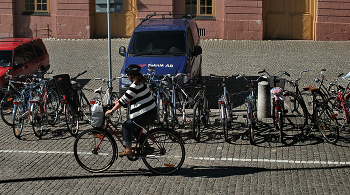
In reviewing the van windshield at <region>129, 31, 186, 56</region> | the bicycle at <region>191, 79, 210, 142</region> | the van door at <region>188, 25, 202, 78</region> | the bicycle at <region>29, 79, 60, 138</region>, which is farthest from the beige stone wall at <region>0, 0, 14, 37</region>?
the bicycle at <region>191, 79, 210, 142</region>

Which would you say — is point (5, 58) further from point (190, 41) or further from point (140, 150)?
point (140, 150)

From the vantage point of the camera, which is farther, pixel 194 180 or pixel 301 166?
pixel 301 166

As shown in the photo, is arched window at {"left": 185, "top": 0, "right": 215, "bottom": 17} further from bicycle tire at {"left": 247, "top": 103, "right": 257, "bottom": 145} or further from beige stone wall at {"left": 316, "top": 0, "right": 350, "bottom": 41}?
bicycle tire at {"left": 247, "top": 103, "right": 257, "bottom": 145}

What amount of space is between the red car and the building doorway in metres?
11.6

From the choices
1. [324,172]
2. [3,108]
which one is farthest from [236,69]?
[324,172]

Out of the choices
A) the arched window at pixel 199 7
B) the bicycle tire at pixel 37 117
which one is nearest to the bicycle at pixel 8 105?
the bicycle tire at pixel 37 117

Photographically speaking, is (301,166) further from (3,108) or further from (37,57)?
(37,57)

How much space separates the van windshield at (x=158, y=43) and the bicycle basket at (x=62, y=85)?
9.39 ft

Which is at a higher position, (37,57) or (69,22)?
(69,22)

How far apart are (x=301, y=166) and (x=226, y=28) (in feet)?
48.7

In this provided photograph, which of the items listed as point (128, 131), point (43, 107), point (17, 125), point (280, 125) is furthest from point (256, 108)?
point (17, 125)

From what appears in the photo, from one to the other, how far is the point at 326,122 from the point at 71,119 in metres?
4.80

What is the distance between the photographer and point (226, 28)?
21969 mm

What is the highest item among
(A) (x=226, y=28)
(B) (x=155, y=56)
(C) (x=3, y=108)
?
(A) (x=226, y=28)
